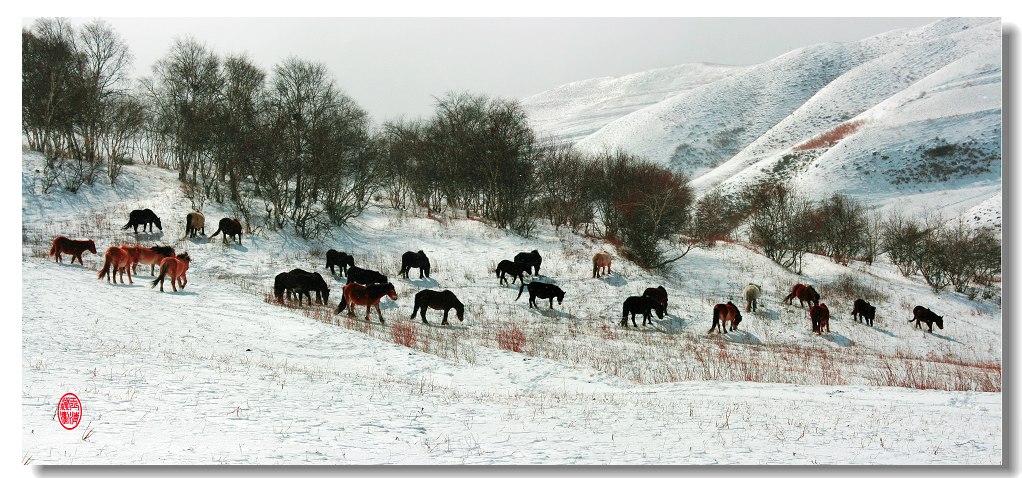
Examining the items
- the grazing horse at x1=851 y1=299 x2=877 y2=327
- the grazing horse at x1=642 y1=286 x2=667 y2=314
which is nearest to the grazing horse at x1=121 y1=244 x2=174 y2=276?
the grazing horse at x1=642 y1=286 x2=667 y2=314

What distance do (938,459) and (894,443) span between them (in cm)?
57

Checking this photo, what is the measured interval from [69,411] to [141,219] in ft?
71.2

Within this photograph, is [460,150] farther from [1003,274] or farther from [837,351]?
[1003,274]

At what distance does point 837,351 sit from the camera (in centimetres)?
1986

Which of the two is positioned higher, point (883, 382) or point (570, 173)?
point (570, 173)

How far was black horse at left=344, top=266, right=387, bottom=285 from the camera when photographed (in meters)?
21.6

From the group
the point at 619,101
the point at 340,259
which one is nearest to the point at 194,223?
the point at 340,259

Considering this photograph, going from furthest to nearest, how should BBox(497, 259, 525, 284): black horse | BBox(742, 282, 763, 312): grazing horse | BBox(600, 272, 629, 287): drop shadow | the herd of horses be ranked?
BBox(600, 272, 629, 287): drop shadow → BBox(742, 282, 763, 312): grazing horse → BBox(497, 259, 525, 284): black horse → the herd of horses

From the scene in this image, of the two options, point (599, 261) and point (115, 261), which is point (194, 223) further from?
point (599, 261)

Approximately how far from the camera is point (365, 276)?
21.8m

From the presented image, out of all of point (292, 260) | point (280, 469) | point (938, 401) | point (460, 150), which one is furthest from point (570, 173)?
point (280, 469)

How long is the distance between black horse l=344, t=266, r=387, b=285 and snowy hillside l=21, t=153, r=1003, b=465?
2.45 feet

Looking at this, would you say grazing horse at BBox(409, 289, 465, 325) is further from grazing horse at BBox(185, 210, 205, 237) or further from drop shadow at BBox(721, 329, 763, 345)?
grazing horse at BBox(185, 210, 205, 237)

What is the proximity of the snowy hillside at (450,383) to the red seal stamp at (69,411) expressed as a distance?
→ 0.11 m
